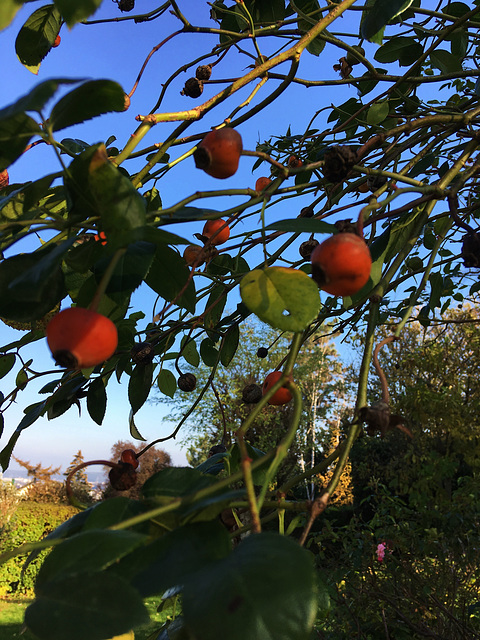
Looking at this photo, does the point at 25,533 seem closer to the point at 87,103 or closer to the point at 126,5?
the point at 126,5

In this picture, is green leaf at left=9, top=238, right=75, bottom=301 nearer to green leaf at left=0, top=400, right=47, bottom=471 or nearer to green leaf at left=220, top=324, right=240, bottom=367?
green leaf at left=0, top=400, right=47, bottom=471

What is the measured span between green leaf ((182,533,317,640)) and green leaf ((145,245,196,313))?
1.35 feet

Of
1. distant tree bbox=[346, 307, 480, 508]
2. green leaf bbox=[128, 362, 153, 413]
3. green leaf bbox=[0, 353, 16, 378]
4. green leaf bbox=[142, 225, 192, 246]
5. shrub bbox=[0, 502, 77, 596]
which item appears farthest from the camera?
shrub bbox=[0, 502, 77, 596]

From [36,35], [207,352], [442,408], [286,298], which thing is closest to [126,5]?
[36,35]

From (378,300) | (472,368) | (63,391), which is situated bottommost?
(63,391)

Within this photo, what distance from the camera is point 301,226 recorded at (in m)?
0.50

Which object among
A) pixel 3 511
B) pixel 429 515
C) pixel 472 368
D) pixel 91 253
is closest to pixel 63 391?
pixel 91 253

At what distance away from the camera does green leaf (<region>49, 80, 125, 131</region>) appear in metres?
0.47

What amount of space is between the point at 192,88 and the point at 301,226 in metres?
0.94

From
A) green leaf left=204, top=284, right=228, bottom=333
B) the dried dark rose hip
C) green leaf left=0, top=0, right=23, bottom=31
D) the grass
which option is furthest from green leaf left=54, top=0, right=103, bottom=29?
the grass

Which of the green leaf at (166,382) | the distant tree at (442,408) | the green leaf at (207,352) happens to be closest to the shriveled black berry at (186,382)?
the green leaf at (166,382)

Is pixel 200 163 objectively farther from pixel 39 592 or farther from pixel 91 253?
pixel 39 592

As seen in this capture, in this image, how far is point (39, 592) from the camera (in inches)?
13.0

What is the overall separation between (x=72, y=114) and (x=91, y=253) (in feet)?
0.50
